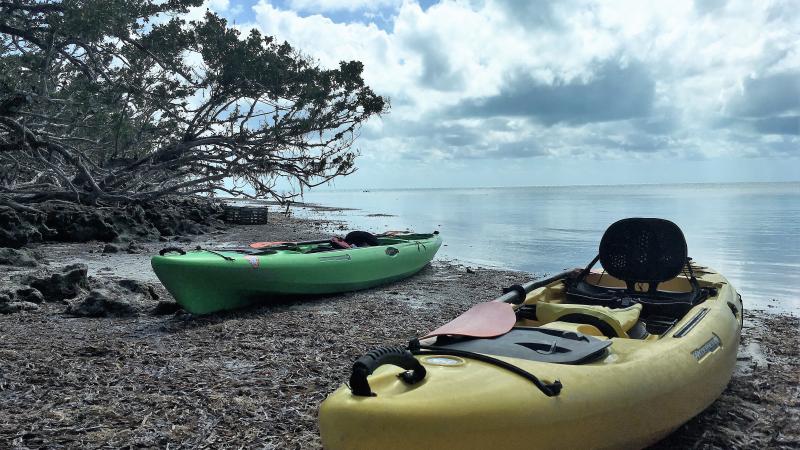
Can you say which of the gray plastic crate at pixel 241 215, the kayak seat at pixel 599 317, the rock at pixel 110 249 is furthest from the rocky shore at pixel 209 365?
the gray plastic crate at pixel 241 215

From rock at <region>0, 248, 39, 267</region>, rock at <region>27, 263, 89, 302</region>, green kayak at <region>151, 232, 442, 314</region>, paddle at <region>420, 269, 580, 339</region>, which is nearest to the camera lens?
paddle at <region>420, 269, 580, 339</region>

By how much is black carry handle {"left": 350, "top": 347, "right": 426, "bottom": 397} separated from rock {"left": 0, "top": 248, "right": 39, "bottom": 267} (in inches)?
394

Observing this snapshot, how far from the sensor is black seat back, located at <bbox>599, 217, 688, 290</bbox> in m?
5.25

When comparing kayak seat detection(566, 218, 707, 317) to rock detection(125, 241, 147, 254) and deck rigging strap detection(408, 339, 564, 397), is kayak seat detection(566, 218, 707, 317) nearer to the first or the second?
deck rigging strap detection(408, 339, 564, 397)

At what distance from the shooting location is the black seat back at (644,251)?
5.25 m

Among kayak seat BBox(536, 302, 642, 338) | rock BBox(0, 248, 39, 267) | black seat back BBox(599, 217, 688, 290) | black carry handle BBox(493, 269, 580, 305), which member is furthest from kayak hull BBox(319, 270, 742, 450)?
rock BBox(0, 248, 39, 267)

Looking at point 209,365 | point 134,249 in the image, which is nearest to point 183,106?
point 134,249

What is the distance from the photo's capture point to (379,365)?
2457 mm

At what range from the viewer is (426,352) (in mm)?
3105

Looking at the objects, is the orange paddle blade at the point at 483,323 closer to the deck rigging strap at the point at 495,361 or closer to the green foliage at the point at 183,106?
A: the deck rigging strap at the point at 495,361

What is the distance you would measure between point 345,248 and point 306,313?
2067 millimetres

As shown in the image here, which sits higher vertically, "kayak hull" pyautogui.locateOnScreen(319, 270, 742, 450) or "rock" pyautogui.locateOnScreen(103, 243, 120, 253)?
"kayak hull" pyautogui.locateOnScreen(319, 270, 742, 450)

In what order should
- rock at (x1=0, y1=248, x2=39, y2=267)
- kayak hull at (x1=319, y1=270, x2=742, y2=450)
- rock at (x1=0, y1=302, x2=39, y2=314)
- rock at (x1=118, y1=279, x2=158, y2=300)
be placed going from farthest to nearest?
rock at (x1=0, y1=248, x2=39, y2=267) < rock at (x1=118, y1=279, x2=158, y2=300) < rock at (x1=0, y1=302, x2=39, y2=314) < kayak hull at (x1=319, y1=270, x2=742, y2=450)

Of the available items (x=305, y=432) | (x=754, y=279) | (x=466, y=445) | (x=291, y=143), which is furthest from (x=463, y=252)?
(x=466, y=445)
